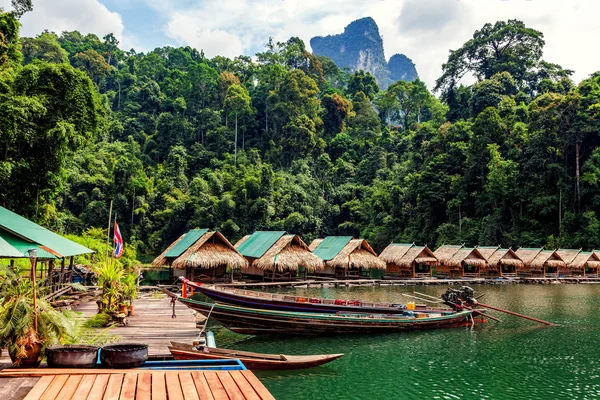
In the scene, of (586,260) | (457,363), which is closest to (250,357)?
(457,363)

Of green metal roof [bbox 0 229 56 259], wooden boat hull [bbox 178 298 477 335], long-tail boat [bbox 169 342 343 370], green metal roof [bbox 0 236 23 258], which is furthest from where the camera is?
wooden boat hull [bbox 178 298 477 335]

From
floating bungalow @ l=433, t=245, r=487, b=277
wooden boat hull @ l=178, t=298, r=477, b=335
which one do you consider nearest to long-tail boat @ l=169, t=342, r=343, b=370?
wooden boat hull @ l=178, t=298, r=477, b=335

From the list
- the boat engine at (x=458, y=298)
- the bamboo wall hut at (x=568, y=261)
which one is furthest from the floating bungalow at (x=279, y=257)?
the bamboo wall hut at (x=568, y=261)

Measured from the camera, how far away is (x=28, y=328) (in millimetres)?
4531

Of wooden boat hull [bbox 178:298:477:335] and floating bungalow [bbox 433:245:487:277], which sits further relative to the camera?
floating bungalow [bbox 433:245:487:277]

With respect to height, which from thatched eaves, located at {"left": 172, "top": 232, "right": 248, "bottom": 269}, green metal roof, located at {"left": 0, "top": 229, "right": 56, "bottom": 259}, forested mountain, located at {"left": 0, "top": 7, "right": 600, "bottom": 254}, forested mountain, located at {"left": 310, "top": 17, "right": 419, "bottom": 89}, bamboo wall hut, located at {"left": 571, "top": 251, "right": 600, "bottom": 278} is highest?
forested mountain, located at {"left": 310, "top": 17, "right": 419, "bottom": 89}

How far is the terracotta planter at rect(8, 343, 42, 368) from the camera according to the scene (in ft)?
14.4

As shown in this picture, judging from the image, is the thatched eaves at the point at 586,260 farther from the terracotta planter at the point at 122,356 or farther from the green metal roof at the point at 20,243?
the terracotta planter at the point at 122,356

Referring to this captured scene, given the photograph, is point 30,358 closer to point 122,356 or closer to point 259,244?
point 122,356

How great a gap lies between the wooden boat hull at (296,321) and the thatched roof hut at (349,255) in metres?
11.5

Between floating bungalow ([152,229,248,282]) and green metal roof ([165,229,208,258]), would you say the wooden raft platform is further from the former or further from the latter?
green metal roof ([165,229,208,258])

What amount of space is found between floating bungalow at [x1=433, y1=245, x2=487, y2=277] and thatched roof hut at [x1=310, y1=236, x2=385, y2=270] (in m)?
4.85

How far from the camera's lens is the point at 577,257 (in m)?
27.4

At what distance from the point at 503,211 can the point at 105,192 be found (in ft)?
107
